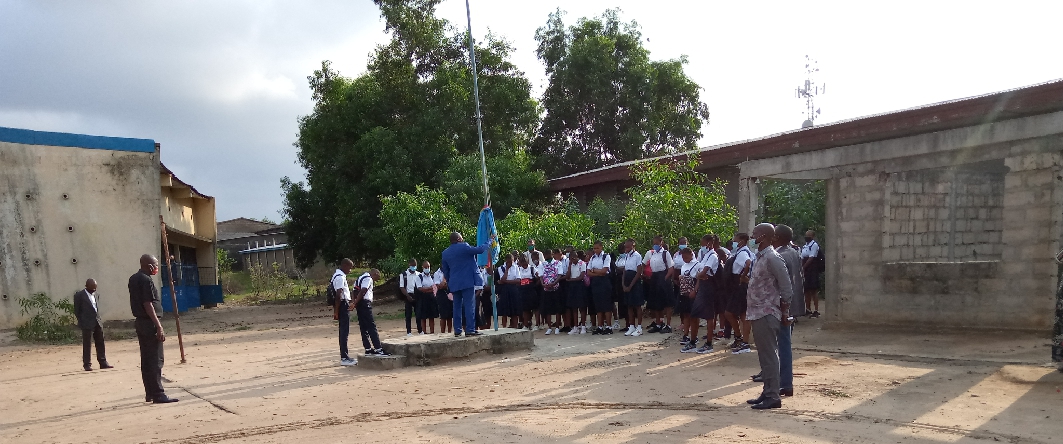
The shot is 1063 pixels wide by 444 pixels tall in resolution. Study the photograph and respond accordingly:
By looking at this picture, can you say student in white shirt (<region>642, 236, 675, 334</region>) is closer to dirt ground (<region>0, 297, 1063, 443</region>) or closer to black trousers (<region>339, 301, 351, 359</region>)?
dirt ground (<region>0, 297, 1063, 443</region>)

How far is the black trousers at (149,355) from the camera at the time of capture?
27.8 feet

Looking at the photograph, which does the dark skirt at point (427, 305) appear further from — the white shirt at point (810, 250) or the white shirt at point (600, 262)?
the white shirt at point (810, 250)

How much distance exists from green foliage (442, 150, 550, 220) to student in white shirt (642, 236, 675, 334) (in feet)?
26.9

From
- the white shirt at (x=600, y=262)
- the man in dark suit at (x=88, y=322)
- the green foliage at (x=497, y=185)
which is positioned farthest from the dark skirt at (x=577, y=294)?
the man in dark suit at (x=88, y=322)

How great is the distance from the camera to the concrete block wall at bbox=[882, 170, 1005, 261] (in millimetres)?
12047

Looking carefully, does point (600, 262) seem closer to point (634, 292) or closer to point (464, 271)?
point (634, 292)

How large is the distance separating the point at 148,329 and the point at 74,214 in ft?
39.5

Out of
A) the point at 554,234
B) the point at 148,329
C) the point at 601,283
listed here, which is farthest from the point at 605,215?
the point at 148,329

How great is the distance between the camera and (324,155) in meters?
25.5

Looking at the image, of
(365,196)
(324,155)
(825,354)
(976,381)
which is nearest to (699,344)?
(825,354)

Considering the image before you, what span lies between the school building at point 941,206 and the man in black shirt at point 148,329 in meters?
9.34

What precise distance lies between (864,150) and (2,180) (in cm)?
1814

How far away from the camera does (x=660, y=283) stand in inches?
502

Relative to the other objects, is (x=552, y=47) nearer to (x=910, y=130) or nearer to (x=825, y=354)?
(x=910, y=130)
